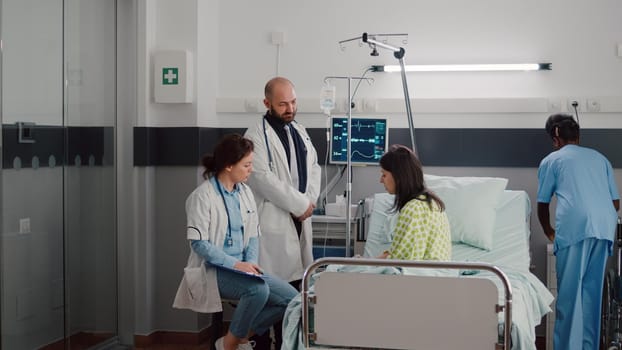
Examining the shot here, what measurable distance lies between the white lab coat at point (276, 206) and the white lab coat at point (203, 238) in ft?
1.45

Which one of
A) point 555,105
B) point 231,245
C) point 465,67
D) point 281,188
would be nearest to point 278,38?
point 465,67

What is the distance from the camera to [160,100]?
16.1 feet

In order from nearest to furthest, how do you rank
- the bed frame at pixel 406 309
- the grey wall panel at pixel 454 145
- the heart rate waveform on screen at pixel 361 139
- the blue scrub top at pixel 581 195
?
the bed frame at pixel 406 309 < the blue scrub top at pixel 581 195 < the heart rate waveform on screen at pixel 361 139 < the grey wall panel at pixel 454 145

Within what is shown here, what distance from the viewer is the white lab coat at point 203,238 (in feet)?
11.7

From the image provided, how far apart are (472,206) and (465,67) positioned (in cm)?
110

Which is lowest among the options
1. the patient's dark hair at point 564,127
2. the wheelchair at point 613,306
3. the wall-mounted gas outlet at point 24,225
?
the wheelchair at point 613,306

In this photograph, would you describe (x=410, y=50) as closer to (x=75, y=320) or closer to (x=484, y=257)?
(x=484, y=257)

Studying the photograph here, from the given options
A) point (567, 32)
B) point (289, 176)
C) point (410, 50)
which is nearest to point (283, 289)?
point (289, 176)

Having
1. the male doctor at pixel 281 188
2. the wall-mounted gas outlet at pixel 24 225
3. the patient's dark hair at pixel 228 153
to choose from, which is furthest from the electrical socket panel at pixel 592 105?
the wall-mounted gas outlet at pixel 24 225

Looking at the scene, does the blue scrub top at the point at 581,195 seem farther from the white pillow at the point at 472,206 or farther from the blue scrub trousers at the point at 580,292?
the white pillow at the point at 472,206

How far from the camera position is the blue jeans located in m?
3.62

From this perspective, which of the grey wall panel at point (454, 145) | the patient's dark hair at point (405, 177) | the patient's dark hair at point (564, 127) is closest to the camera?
the patient's dark hair at point (405, 177)

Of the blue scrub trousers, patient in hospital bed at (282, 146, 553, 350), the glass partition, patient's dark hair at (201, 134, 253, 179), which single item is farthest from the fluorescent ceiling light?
the glass partition

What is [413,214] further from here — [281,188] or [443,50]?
[443,50]
